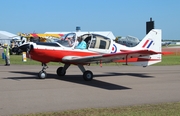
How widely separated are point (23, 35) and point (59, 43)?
3172cm

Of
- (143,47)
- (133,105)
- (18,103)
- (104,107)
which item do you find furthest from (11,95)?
(143,47)

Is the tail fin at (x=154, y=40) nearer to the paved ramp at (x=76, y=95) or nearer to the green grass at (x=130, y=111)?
the paved ramp at (x=76, y=95)

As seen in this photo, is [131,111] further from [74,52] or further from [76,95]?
[74,52]

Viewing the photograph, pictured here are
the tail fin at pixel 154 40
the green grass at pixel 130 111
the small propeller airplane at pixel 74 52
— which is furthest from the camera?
the tail fin at pixel 154 40

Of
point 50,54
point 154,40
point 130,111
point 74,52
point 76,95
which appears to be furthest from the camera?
point 154,40

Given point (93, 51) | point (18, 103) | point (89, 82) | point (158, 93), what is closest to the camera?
point (18, 103)

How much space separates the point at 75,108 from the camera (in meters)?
7.47

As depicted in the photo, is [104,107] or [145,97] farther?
[145,97]

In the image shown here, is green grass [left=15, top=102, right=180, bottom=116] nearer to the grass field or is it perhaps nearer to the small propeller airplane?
the grass field

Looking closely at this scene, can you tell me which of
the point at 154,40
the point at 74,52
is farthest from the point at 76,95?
the point at 154,40

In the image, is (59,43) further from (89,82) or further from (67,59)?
(89,82)

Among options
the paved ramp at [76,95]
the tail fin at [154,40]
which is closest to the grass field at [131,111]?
the paved ramp at [76,95]

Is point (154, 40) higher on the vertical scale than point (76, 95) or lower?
higher

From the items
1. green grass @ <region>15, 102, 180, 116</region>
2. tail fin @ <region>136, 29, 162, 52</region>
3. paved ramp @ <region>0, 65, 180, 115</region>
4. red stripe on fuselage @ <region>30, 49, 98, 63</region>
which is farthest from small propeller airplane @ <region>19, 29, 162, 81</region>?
green grass @ <region>15, 102, 180, 116</region>
